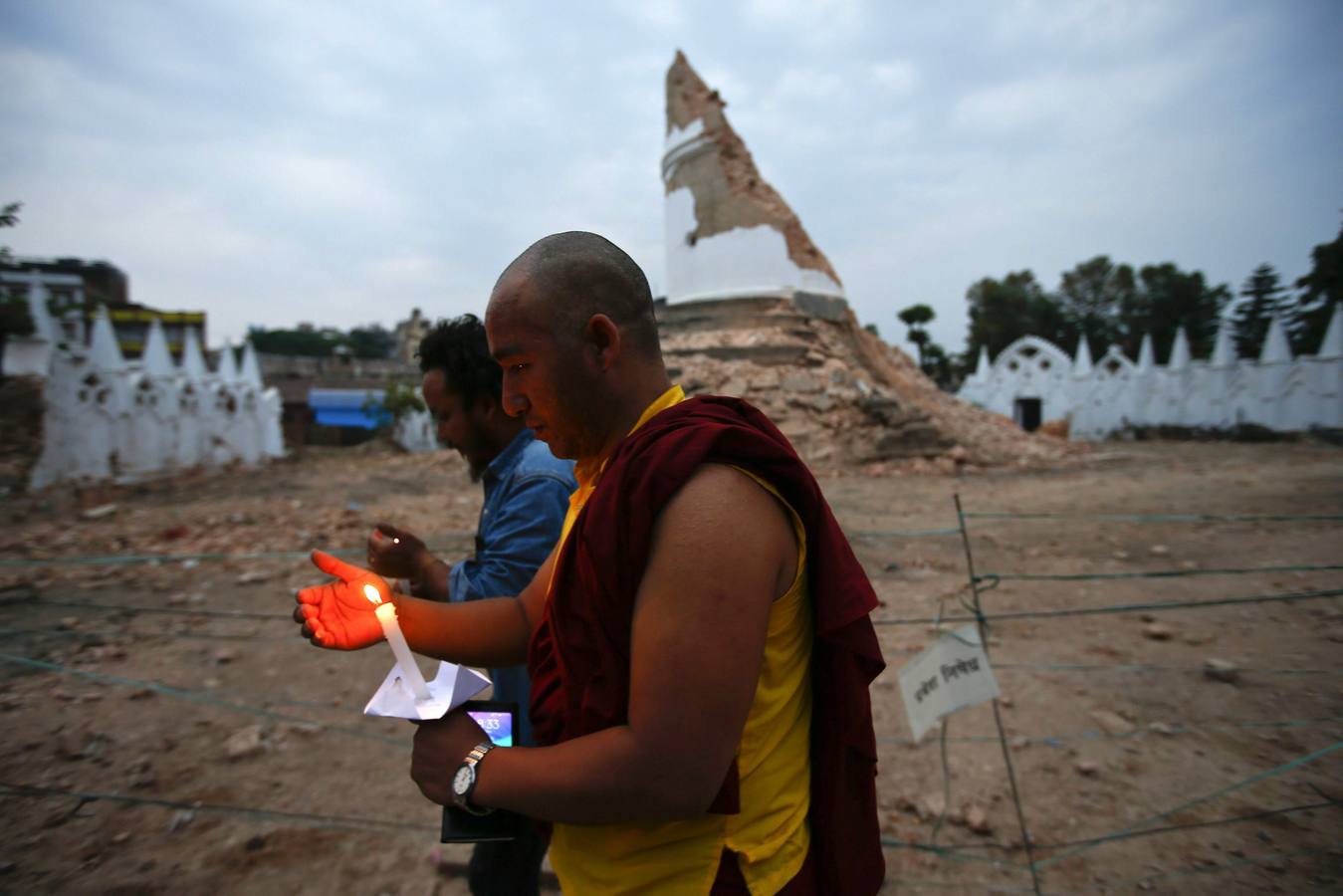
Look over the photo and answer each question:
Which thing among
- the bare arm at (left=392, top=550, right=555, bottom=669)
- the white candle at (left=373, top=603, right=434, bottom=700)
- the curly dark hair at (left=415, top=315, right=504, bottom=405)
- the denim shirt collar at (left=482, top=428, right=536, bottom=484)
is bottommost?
the bare arm at (left=392, top=550, right=555, bottom=669)

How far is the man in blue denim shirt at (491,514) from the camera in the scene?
1.54 metres

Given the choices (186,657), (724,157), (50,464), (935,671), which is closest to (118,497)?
(50,464)

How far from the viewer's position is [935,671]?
2.35 m

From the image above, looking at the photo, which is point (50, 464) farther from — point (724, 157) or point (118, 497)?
point (724, 157)

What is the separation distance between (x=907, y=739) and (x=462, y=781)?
286cm

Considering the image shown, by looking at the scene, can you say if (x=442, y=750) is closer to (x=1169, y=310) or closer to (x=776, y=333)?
(x=776, y=333)

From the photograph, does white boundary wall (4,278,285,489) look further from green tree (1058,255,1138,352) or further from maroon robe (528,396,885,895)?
green tree (1058,255,1138,352)

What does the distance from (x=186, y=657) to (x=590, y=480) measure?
411 cm

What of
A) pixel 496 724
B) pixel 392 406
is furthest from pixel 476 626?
pixel 392 406

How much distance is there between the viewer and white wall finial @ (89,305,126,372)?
9.52m

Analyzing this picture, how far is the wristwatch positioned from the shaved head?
0.57m

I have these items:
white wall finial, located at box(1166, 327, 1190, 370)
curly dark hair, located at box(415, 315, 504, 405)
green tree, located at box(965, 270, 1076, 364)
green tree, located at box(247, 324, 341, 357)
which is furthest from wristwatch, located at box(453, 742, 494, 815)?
green tree, located at box(247, 324, 341, 357)

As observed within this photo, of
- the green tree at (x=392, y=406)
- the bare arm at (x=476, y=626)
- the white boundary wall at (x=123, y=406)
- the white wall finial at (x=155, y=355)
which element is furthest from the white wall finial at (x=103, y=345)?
the bare arm at (x=476, y=626)

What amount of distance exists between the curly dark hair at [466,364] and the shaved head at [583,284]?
793 mm
